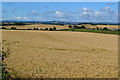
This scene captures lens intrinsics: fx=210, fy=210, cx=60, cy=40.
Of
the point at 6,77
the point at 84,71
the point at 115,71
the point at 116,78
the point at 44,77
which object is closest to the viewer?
the point at 6,77

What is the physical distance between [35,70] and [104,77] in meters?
3.71

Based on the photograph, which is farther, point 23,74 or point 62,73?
point 62,73

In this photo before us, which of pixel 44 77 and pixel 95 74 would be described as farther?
pixel 95 74

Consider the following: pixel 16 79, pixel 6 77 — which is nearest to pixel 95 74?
pixel 16 79

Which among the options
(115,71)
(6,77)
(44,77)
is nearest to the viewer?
(6,77)

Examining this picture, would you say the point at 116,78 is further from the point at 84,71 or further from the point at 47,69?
the point at 47,69

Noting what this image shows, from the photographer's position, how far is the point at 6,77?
315 inches

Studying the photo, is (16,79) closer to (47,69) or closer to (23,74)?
(23,74)

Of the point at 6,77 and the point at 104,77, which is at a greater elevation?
the point at 6,77

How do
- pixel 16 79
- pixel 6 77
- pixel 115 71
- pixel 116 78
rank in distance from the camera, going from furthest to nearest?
pixel 115 71, pixel 116 78, pixel 16 79, pixel 6 77

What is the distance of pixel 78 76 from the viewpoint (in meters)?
10.6

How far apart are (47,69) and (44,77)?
193cm

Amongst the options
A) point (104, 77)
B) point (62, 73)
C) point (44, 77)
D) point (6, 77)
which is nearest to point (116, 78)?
point (104, 77)

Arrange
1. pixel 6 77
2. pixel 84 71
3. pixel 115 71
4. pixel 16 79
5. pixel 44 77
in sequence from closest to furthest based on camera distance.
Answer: pixel 6 77
pixel 16 79
pixel 44 77
pixel 84 71
pixel 115 71
